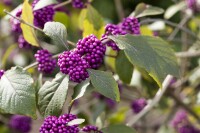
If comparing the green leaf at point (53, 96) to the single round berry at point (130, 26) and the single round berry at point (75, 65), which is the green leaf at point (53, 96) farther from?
the single round berry at point (130, 26)

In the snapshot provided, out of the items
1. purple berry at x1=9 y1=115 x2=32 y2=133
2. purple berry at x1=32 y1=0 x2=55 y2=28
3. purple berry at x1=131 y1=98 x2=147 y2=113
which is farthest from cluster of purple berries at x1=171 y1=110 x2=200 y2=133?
purple berry at x1=32 y1=0 x2=55 y2=28

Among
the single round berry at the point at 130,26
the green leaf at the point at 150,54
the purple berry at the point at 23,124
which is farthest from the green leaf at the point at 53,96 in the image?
the purple berry at the point at 23,124

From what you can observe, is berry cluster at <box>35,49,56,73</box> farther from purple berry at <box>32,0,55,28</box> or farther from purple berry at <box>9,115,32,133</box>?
purple berry at <box>9,115,32,133</box>

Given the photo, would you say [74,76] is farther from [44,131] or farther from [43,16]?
[43,16]

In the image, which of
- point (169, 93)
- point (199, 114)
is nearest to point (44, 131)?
point (169, 93)

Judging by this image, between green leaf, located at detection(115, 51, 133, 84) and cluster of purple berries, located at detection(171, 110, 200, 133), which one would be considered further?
cluster of purple berries, located at detection(171, 110, 200, 133)
